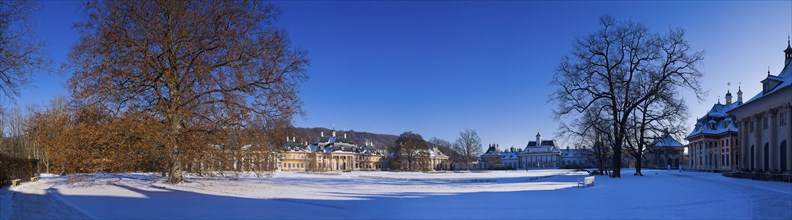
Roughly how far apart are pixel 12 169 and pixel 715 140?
7783cm

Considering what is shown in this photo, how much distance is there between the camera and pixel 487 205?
1586 centimetres

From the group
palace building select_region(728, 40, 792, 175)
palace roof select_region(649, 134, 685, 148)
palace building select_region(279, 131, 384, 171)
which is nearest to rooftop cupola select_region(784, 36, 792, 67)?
palace building select_region(728, 40, 792, 175)

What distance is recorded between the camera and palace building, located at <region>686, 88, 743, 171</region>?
65.5 m

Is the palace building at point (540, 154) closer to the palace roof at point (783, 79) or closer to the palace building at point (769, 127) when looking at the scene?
the palace building at point (769, 127)

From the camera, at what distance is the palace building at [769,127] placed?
37.6 meters

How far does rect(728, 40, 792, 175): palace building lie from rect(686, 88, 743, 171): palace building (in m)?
17.6

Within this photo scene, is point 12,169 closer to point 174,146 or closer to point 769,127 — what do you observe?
point 174,146

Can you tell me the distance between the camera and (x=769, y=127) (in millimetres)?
41125

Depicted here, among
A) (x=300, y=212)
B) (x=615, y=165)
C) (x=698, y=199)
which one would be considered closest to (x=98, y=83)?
(x=300, y=212)

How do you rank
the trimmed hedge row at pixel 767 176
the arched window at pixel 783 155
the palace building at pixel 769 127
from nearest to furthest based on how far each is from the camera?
the trimmed hedge row at pixel 767 176 < the palace building at pixel 769 127 < the arched window at pixel 783 155

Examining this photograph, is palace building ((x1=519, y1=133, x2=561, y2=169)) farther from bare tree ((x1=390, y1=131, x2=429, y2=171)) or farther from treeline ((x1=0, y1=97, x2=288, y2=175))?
treeline ((x1=0, y1=97, x2=288, y2=175))

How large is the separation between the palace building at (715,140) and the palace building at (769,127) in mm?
17609

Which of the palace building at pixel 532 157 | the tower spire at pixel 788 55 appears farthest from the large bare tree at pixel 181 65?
the palace building at pixel 532 157

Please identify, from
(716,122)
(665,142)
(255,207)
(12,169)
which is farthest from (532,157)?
(255,207)
